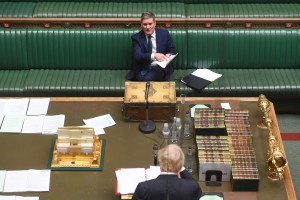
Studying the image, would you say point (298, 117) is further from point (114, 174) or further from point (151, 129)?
point (114, 174)

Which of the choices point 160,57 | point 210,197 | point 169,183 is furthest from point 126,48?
point 169,183

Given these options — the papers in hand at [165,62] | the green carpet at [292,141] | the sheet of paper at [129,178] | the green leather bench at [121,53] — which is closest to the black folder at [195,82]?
the green leather bench at [121,53]

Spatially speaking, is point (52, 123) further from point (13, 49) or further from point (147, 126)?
point (13, 49)

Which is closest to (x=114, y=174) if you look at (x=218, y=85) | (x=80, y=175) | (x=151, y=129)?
(x=80, y=175)

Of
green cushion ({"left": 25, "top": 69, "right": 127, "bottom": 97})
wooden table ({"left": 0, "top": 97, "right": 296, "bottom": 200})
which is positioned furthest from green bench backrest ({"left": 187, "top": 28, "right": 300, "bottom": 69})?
wooden table ({"left": 0, "top": 97, "right": 296, "bottom": 200})

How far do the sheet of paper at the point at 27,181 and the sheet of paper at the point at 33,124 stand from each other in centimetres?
61

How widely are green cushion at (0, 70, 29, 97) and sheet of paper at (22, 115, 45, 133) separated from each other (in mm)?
1183

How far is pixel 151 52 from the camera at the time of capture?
6.35 meters

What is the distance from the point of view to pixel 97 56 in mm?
6824

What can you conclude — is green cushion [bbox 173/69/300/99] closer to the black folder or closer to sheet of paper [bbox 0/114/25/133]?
the black folder

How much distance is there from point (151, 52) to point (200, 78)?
697 mm

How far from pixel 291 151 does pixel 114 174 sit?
2477 mm

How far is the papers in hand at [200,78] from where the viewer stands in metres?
6.39

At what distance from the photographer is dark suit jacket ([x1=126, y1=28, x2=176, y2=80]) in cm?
628
